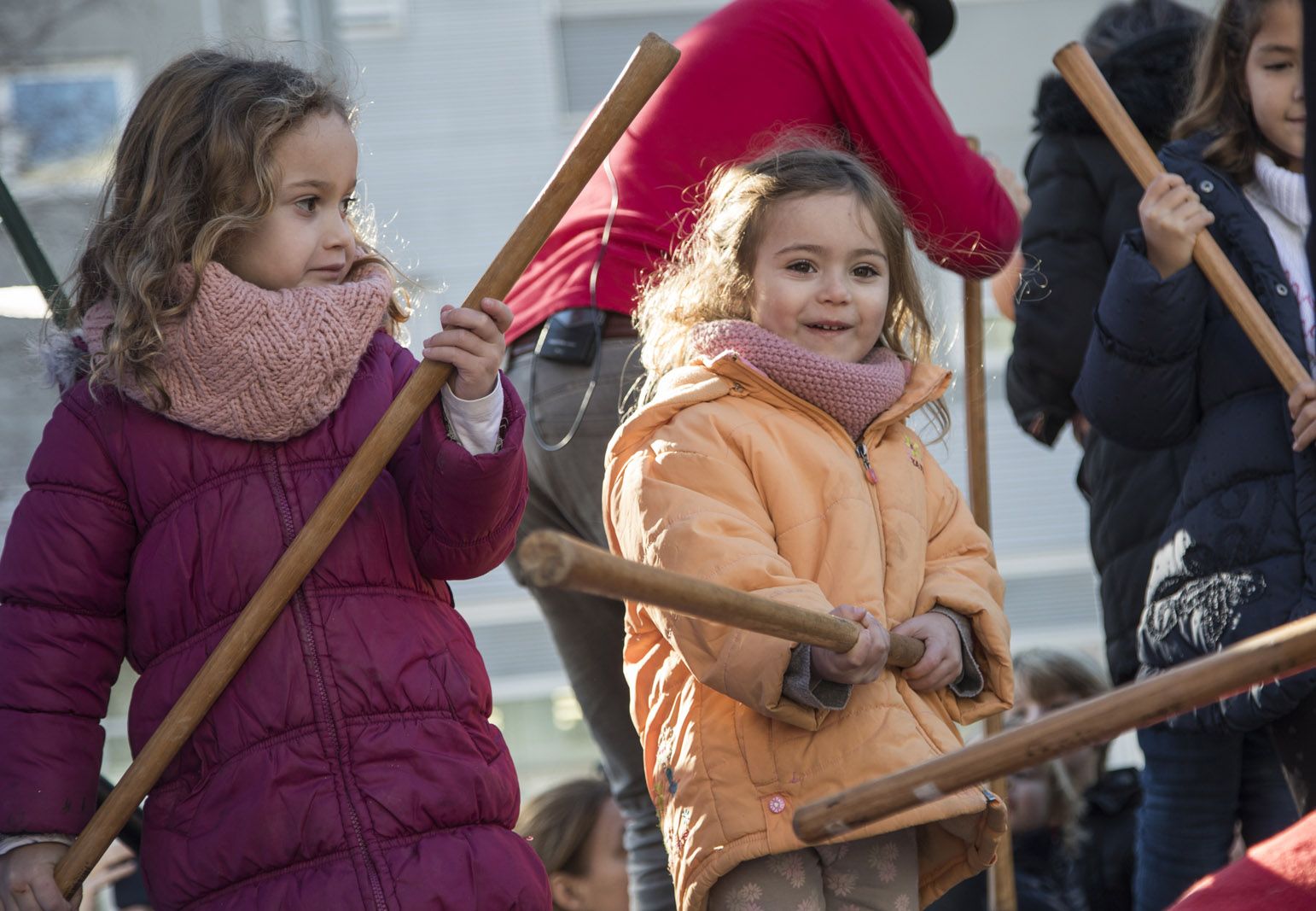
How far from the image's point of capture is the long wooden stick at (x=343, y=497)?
2.33 metres

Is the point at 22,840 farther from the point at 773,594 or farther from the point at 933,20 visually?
the point at 933,20

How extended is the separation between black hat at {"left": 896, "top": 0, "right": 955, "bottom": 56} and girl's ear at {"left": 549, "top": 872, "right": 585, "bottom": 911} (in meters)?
1.86

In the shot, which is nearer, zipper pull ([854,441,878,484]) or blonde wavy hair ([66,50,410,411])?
blonde wavy hair ([66,50,410,411])

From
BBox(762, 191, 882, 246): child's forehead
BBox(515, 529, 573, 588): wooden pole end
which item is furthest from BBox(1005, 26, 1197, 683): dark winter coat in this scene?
BBox(515, 529, 573, 588): wooden pole end

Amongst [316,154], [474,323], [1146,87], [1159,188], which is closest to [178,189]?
[316,154]

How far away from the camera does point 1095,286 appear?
3.67 meters

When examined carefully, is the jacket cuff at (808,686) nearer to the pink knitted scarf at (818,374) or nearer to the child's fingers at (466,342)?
the pink knitted scarf at (818,374)

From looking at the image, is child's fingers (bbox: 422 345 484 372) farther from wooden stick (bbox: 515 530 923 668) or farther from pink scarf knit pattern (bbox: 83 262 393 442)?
wooden stick (bbox: 515 530 923 668)

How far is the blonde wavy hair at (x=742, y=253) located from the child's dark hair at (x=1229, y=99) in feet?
2.27

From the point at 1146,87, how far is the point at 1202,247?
2.64 ft

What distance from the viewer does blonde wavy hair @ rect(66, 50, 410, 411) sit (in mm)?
2494

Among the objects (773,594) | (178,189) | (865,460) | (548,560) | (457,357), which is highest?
(178,189)

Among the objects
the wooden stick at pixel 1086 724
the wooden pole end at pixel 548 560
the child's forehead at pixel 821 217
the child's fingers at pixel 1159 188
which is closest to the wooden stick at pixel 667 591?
the wooden pole end at pixel 548 560

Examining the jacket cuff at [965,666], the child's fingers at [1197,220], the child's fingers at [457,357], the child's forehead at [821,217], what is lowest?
the jacket cuff at [965,666]
